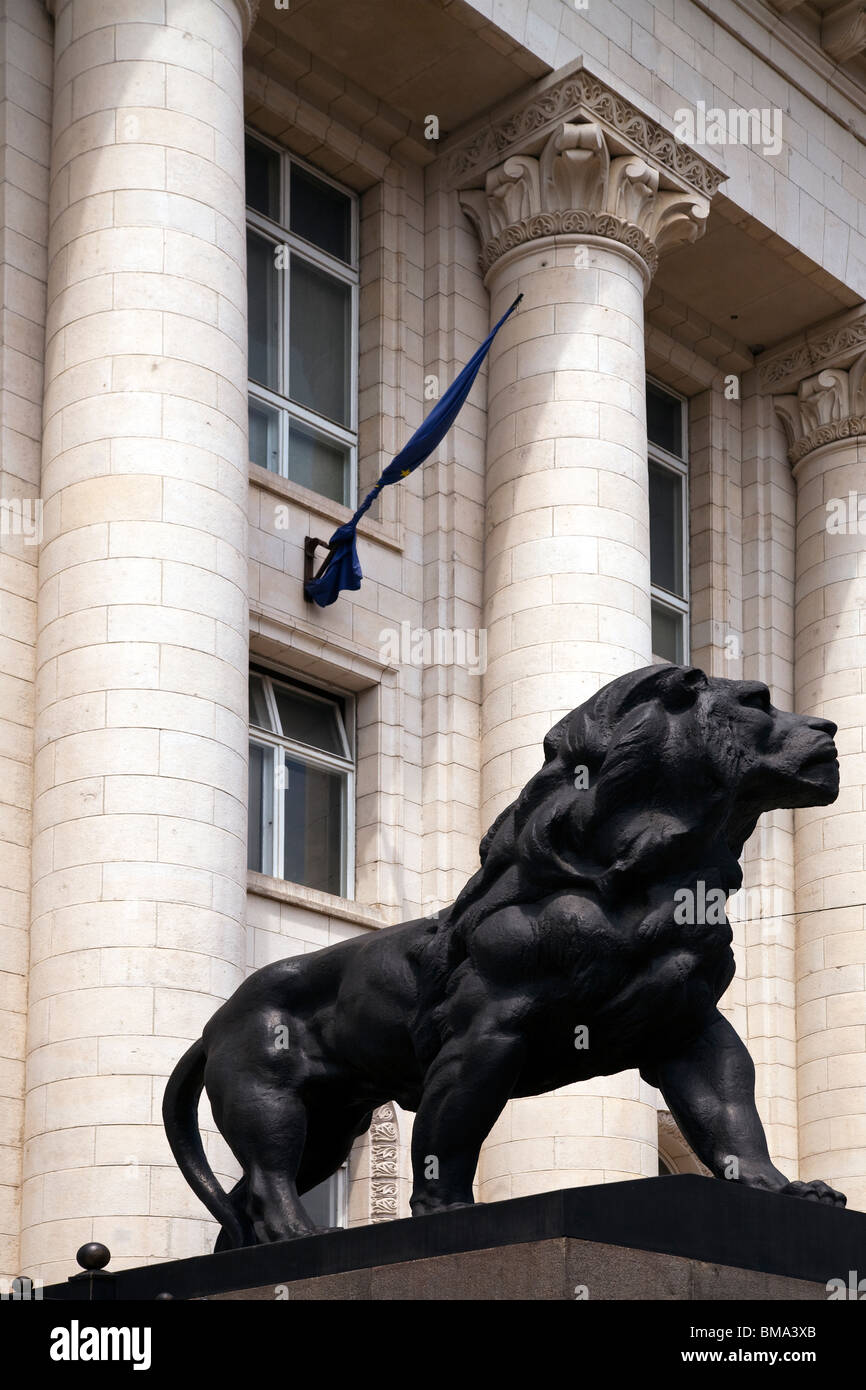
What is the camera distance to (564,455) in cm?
2273

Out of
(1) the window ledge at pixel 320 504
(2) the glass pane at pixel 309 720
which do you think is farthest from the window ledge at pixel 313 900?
(1) the window ledge at pixel 320 504

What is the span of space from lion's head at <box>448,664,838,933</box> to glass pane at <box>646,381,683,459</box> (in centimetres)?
2047

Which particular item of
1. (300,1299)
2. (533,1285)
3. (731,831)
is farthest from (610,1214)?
(731,831)

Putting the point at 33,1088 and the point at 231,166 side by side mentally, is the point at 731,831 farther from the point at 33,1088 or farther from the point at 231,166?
the point at 231,166

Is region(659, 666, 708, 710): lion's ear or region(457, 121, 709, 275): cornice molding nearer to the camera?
region(659, 666, 708, 710): lion's ear

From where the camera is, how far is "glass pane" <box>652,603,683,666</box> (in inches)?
1084

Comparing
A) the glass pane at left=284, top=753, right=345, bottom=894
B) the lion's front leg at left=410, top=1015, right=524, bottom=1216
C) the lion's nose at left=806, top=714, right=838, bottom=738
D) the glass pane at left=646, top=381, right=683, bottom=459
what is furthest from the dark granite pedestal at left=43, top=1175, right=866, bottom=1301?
the glass pane at left=646, top=381, right=683, bottom=459

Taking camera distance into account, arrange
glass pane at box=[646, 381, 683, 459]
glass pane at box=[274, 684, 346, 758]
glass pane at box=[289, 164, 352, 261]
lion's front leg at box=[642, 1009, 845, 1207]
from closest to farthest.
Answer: lion's front leg at box=[642, 1009, 845, 1207] < glass pane at box=[274, 684, 346, 758] < glass pane at box=[289, 164, 352, 261] < glass pane at box=[646, 381, 683, 459]

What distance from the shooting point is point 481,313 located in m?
24.7

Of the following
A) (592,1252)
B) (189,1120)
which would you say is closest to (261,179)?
(189,1120)

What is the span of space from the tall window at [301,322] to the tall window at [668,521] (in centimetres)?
511

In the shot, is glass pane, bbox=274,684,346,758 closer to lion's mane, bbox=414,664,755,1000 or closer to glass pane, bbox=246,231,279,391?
glass pane, bbox=246,231,279,391

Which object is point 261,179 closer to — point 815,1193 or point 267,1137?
point 267,1137

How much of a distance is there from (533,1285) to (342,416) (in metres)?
17.9
